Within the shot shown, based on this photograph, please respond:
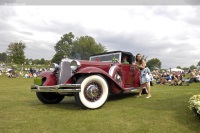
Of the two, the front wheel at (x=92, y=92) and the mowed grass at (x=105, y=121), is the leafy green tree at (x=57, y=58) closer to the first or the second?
the front wheel at (x=92, y=92)

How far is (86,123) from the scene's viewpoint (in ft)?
14.0

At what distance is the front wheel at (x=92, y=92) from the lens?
537cm

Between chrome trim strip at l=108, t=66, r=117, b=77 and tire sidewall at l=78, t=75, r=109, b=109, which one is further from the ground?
chrome trim strip at l=108, t=66, r=117, b=77

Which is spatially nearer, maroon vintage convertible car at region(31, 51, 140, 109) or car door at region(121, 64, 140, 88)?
maroon vintage convertible car at region(31, 51, 140, 109)

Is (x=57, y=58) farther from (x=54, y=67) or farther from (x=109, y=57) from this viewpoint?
(x=54, y=67)

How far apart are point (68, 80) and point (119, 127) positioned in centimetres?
238

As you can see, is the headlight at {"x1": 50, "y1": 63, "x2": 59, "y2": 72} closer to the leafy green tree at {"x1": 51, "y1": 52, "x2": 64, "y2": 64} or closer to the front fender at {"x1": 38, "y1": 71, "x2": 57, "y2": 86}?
the front fender at {"x1": 38, "y1": 71, "x2": 57, "y2": 86}

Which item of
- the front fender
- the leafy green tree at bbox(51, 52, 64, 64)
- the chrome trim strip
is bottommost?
the front fender

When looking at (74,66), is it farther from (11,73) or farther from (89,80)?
(11,73)

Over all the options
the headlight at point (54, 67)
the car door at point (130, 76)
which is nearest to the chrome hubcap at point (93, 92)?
the headlight at point (54, 67)

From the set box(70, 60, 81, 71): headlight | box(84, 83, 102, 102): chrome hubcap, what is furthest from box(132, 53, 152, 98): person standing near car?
box(70, 60, 81, 71): headlight

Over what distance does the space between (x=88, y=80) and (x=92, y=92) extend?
338 mm

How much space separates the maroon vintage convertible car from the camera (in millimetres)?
5457

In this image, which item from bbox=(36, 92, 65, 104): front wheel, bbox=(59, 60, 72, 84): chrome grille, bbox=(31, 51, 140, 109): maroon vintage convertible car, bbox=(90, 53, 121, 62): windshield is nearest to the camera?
bbox=(31, 51, 140, 109): maroon vintage convertible car
